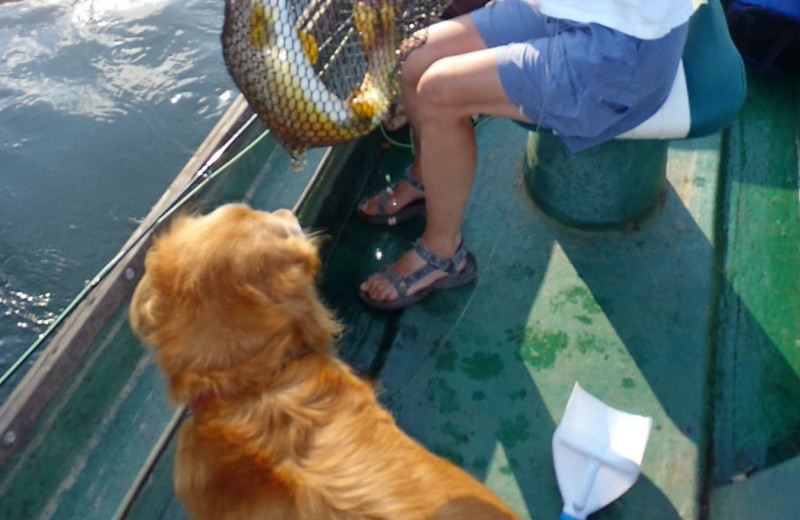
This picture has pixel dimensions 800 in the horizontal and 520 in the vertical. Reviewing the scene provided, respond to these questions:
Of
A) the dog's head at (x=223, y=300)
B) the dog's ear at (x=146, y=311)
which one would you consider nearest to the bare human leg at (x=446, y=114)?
the dog's head at (x=223, y=300)

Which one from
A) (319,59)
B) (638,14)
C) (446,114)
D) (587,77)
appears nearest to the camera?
(638,14)

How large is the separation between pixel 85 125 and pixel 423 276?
382 cm

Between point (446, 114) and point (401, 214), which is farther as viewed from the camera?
point (401, 214)

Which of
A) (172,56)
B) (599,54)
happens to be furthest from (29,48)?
(599,54)

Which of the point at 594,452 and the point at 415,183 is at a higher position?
the point at 415,183

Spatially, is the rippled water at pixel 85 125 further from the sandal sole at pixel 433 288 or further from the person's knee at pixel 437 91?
the person's knee at pixel 437 91

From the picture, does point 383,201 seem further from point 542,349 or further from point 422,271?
point 542,349

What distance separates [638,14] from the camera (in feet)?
6.66

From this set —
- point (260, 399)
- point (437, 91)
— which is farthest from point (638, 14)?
point (260, 399)

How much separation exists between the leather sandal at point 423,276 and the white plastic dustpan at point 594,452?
2.28 feet

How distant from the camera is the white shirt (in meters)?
2.02

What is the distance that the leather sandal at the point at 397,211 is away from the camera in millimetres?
3104

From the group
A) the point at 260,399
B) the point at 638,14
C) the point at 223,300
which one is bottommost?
Result: the point at 260,399

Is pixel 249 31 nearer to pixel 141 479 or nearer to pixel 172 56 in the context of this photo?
pixel 141 479
